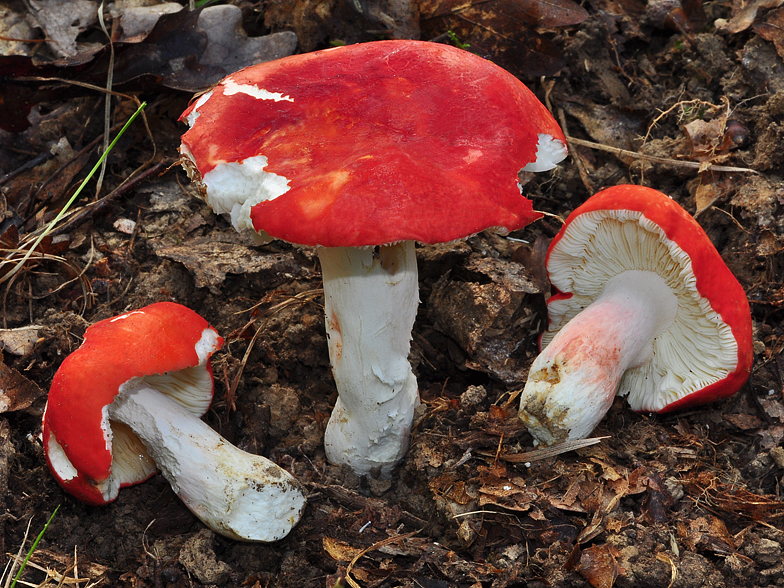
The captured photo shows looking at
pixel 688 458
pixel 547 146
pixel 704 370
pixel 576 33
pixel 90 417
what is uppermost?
pixel 547 146

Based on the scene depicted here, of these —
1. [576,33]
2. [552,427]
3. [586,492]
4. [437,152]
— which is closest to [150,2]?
[576,33]

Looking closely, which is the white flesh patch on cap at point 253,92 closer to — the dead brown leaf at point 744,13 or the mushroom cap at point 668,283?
the mushroom cap at point 668,283

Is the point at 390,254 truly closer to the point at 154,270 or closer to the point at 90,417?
the point at 90,417

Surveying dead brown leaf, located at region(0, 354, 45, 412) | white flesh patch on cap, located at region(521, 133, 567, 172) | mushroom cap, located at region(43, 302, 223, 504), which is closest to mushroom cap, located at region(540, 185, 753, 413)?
white flesh patch on cap, located at region(521, 133, 567, 172)

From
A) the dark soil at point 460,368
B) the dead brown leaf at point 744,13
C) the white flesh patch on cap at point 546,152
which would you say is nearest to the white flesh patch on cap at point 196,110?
the dark soil at point 460,368

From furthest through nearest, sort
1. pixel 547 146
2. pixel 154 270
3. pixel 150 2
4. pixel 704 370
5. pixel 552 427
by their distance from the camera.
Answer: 1. pixel 150 2
2. pixel 154 270
3. pixel 704 370
4. pixel 552 427
5. pixel 547 146

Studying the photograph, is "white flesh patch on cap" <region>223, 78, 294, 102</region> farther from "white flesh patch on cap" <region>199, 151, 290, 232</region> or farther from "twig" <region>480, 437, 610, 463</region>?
"twig" <region>480, 437, 610, 463</region>
